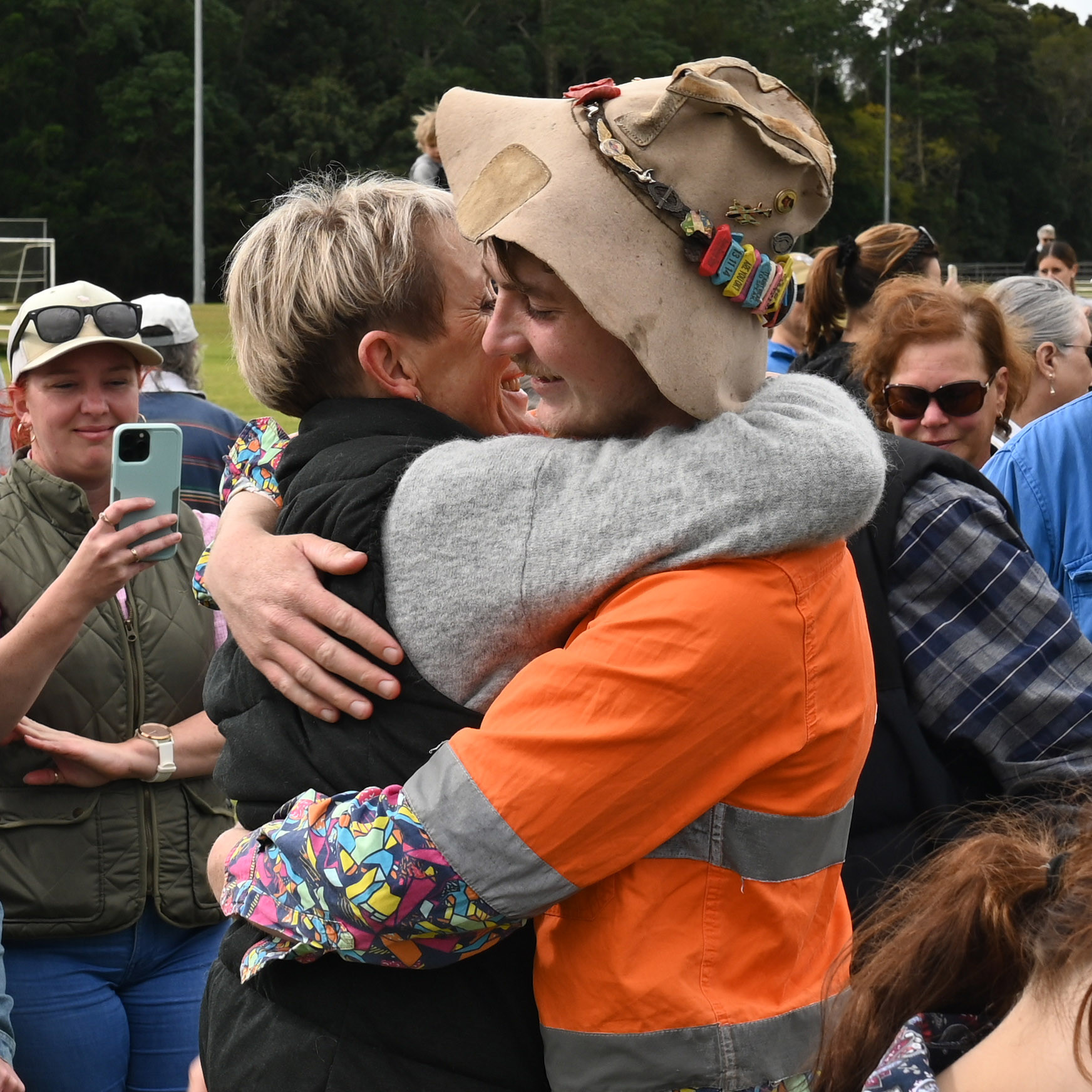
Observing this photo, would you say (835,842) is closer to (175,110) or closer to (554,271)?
(554,271)

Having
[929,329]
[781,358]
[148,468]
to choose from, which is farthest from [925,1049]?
[781,358]

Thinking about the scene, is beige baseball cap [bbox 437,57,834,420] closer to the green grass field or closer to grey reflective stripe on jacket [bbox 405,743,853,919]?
grey reflective stripe on jacket [bbox 405,743,853,919]

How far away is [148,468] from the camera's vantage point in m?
3.00

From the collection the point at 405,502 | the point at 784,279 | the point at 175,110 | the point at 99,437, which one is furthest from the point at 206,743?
the point at 175,110

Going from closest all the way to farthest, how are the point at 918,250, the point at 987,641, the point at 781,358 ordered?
1. the point at 987,641
2. the point at 918,250
3. the point at 781,358

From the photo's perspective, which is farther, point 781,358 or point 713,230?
point 781,358

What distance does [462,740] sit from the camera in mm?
1381

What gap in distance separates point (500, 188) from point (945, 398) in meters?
2.45

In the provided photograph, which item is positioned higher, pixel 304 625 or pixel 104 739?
pixel 304 625

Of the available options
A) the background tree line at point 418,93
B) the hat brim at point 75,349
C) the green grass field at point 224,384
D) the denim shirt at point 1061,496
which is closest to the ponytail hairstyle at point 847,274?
the denim shirt at point 1061,496

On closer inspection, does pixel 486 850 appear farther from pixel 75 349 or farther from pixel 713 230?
pixel 75 349

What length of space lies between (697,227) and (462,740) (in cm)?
58

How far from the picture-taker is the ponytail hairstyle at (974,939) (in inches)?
45.5

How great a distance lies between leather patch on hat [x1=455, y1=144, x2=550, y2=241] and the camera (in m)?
1.45
